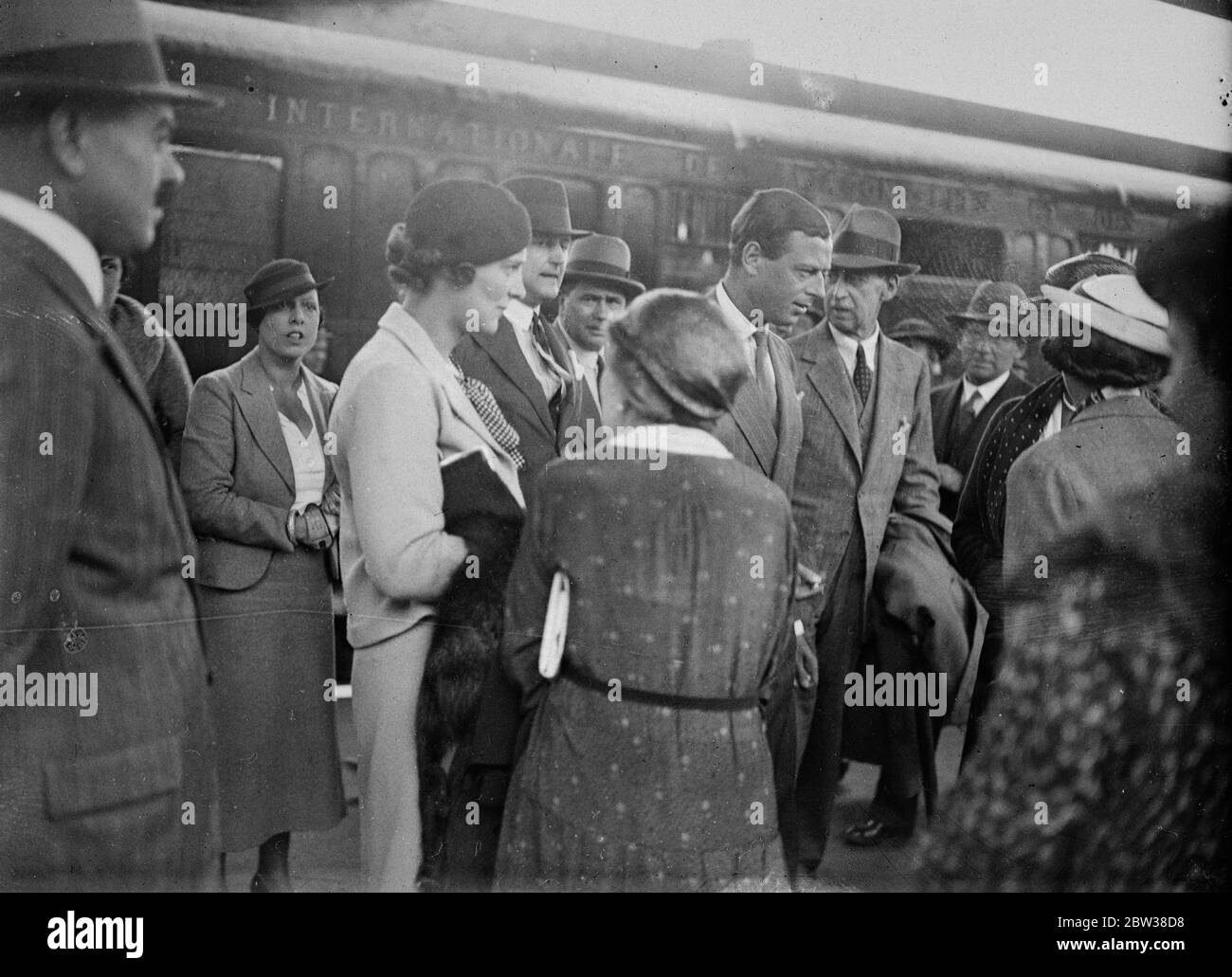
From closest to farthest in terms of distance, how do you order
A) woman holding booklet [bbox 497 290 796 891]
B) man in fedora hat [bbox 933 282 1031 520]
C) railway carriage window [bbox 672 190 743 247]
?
woman holding booklet [bbox 497 290 796 891]
railway carriage window [bbox 672 190 743 247]
man in fedora hat [bbox 933 282 1031 520]

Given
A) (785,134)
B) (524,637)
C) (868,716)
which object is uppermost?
(785,134)

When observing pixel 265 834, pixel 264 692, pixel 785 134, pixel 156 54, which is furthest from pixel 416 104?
pixel 265 834

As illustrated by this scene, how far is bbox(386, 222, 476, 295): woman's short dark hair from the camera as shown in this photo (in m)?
4.14

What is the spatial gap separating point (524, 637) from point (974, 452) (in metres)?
1.63

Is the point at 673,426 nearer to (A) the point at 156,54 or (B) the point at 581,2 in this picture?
(B) the point at 581,2

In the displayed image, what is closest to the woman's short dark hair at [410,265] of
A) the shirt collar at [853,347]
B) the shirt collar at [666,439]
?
the shirt collar at [666,439]

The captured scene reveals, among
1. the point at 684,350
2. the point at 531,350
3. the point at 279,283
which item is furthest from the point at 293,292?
the point at 684,350

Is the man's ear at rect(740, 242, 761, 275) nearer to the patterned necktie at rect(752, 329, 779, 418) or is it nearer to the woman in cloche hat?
the patterned necktie at rect(752, 329, 779, 418)

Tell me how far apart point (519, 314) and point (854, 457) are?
3.84 ft

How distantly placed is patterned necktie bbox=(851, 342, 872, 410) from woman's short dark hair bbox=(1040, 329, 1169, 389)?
23.8 inches

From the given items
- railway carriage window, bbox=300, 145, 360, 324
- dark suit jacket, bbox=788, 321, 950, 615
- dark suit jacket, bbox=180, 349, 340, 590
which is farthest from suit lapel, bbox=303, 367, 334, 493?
dark suit jacket, bbox=788, 321, 950, 615

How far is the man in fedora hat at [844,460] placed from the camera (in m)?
4.38

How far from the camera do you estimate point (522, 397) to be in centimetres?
417

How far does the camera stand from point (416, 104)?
4148 mm
